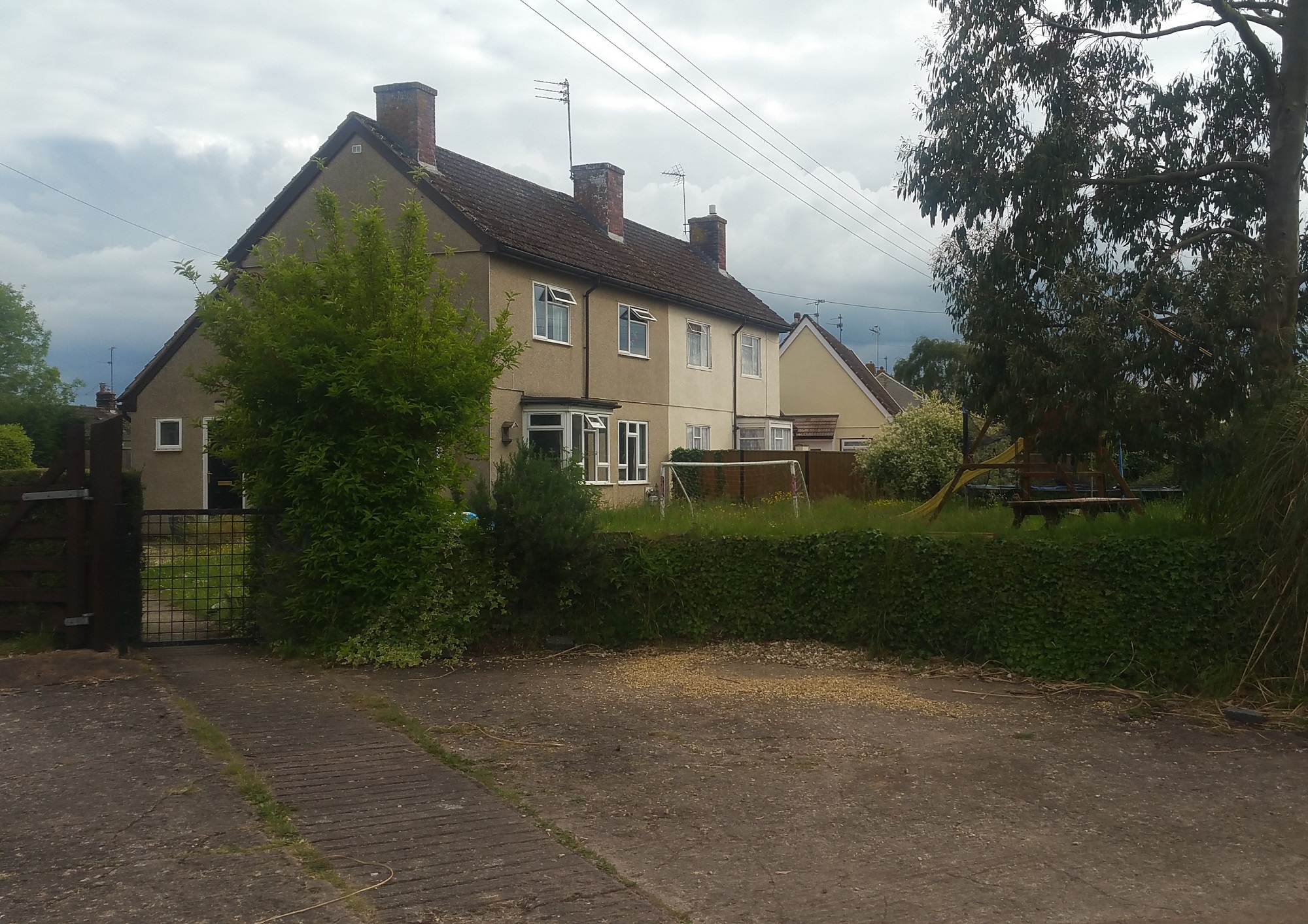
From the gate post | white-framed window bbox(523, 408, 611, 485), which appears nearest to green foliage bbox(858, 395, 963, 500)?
white-framed window bbox(523, 408, 611, 485)

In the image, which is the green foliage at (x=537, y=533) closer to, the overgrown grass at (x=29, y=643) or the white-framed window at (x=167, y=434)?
the overgrown grass at (x=29, y=643)

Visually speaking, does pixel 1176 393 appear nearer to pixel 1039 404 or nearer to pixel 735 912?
pixel 1039 404

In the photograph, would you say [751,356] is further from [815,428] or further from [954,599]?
[954,599]

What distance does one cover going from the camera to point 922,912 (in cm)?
489

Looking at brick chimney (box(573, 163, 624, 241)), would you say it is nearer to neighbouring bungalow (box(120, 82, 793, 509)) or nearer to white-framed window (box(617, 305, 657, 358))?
neighbouring bungalow (box(120, 82, 793, 509))

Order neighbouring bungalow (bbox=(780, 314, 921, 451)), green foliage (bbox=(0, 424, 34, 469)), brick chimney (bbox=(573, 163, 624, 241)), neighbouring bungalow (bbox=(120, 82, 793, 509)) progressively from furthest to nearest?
1. neighbouring bungalow (bbox=(780, 314, 921, 451))
2. brick chimney (bbox=(573, 163, 624, 241))
3. green foliage (bbox=(0, 424, 34, 469))
4. neighbouring bungalow (bbox=(120, 82, 793, 509))

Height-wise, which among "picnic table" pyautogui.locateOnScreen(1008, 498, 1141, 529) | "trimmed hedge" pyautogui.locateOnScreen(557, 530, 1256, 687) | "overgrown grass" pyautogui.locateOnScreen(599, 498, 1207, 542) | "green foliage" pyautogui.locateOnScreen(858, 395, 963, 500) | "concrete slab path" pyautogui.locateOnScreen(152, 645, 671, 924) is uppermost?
"green foliage" pyautogui.locateOnScreen(858, 395, 963, 500)

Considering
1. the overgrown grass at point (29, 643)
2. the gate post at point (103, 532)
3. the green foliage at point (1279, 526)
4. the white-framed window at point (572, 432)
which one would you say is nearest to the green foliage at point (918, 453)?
the white-framed window at point (572, 432)

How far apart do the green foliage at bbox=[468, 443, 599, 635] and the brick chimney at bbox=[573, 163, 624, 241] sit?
62.9 feet

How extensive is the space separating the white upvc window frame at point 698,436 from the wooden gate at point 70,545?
2064 centimetres

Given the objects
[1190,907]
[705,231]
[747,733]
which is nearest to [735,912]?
[1190,907]

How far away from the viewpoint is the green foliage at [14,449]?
2675 cm

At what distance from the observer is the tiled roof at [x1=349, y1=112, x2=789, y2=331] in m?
23.4

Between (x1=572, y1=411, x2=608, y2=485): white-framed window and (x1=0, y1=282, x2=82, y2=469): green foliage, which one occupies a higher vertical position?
(x1=0, y1=282, x2=82, y2=469): green foliage
